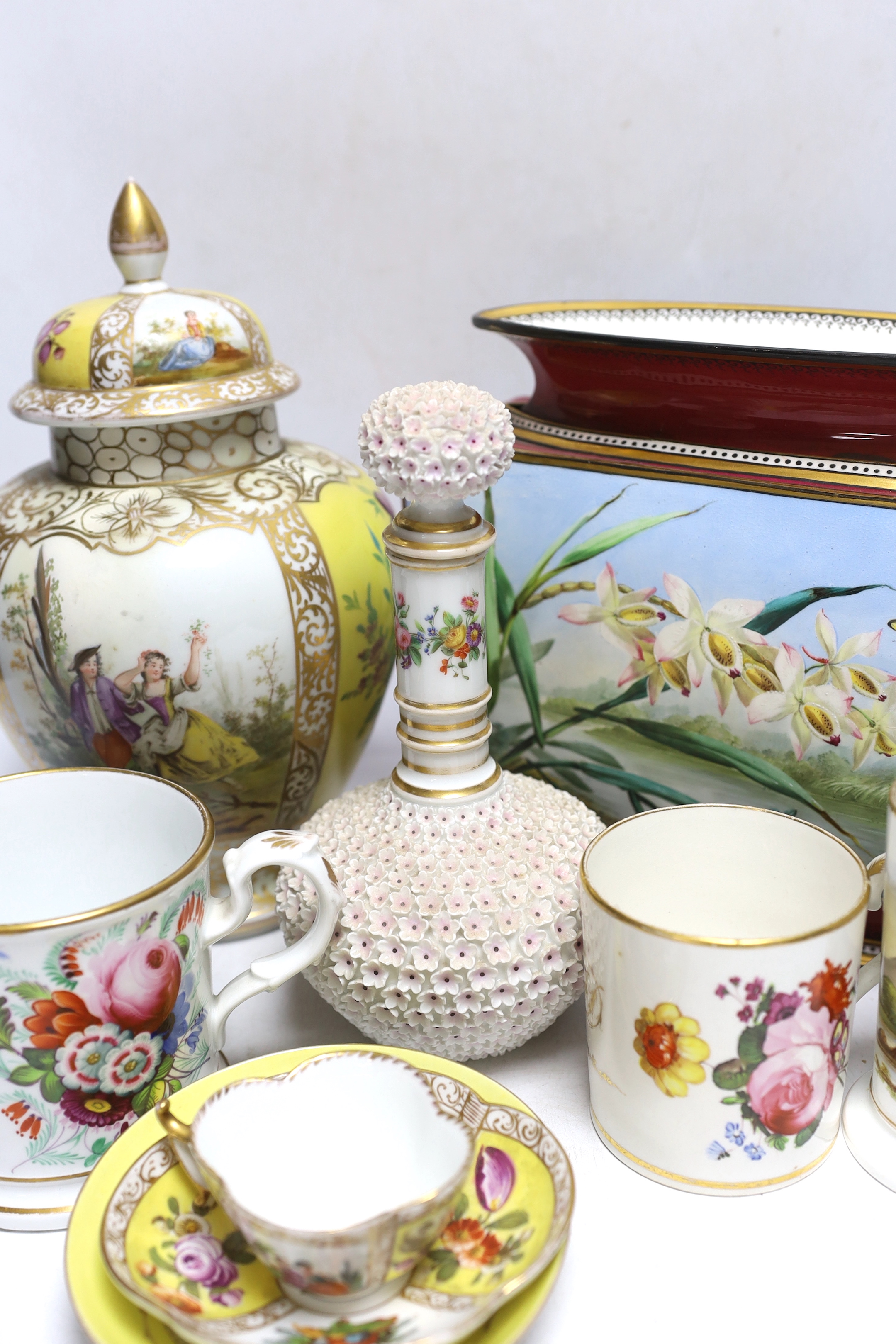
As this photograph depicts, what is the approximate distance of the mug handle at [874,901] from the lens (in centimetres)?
73

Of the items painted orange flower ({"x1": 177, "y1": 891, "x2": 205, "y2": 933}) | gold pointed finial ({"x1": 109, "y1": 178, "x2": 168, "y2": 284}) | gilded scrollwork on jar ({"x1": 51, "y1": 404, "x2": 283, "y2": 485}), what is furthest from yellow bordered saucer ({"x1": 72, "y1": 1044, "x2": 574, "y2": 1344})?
gold pointed finial ({"x1": 109, "y1": 178, "x2": 168, "y2": 284})

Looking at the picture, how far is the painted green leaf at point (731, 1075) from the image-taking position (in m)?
0.66

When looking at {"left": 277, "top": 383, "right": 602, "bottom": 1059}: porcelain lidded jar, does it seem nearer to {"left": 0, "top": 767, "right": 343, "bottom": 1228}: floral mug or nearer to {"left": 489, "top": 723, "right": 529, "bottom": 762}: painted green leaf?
{"left": 0, "top": 767, "right": 343, "bottom": 1228}: floral mug

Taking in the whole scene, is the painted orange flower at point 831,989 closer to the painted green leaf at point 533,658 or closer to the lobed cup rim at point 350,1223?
the lobed cup rim at point 350,1223

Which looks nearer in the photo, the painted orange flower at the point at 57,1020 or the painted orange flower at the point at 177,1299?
the painted orange flower at the point at 177,1299

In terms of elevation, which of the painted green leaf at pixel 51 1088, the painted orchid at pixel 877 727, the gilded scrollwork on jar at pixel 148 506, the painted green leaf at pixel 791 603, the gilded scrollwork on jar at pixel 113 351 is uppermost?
the gilded scrollwork on jar at pixel 113 351

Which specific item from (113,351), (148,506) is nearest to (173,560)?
(148,506)

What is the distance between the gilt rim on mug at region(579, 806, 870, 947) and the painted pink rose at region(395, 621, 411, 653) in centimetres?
17

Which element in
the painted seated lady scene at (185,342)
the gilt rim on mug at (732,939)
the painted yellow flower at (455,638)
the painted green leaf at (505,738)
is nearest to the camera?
the gilt rim on mug at (732,939)

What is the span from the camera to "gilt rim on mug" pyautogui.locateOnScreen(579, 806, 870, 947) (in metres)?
0.63

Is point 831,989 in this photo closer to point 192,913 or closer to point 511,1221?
point 511,1221

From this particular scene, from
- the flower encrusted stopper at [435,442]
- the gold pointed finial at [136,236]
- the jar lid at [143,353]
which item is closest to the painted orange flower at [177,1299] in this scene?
the flower encrusted stopper at [435,442]

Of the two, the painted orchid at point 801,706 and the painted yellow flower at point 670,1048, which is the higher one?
the painted orchid at point 801,706

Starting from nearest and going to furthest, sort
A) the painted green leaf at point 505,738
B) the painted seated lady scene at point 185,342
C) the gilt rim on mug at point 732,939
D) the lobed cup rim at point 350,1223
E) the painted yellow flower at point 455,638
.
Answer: the lobed cup rim at point 350,1223, the gilt rim on mug at point 732,939, the painted yellow flower at point 455,638, the painted seated lady scene at point 185,342, the painted green leaf at point 505,738
